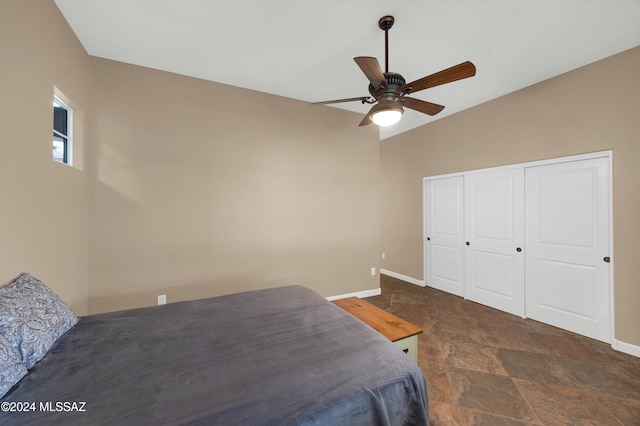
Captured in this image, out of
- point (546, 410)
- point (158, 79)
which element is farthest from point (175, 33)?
point (546, 410)

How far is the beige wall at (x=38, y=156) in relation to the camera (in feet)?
4.66

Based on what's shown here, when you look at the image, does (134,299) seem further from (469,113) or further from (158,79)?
(469,113)

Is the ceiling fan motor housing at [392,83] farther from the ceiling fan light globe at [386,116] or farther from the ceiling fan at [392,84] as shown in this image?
the ceiling fan light globe at [386,116]

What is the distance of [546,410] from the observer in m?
1.69

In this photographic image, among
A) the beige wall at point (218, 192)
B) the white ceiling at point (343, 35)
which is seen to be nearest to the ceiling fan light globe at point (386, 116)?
the white ceiling at point (343, 35)

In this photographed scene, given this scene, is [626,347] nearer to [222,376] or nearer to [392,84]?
[392,84]

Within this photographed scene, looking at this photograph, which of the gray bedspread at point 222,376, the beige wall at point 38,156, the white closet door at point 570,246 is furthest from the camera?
the white closet door at point 570,246

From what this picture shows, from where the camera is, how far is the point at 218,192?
3.01m

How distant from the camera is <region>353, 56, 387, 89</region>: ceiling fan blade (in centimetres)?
151

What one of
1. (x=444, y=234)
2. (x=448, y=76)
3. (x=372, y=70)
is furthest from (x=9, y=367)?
(x=444, y=234)

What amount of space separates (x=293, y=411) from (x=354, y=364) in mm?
374

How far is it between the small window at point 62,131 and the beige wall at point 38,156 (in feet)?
0.24

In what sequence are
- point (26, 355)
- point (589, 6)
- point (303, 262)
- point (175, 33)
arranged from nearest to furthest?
point (26, 355) < point (589, 6) < point (175, 33) < point (303, 262)

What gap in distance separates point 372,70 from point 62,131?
278 centimetres
